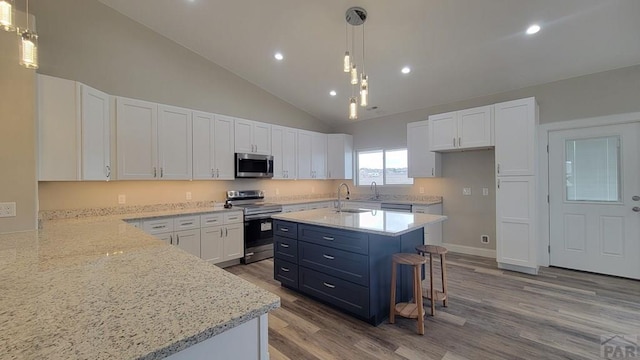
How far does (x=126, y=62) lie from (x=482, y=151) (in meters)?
5.51

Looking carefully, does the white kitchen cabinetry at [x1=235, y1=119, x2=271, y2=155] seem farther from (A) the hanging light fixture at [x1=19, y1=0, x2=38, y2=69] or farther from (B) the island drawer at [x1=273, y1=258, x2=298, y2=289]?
(A) the hanging light fixture at [x1=19, y1=0, x2=38, y2=69]

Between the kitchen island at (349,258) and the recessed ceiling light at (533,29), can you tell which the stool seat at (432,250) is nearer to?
the kitchen island at (349,258)

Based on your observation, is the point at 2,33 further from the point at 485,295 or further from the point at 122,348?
the point at 485,295

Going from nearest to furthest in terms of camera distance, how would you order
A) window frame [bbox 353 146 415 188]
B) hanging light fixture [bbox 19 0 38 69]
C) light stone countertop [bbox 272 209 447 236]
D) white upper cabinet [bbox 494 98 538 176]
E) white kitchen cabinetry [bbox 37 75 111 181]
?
hanging light fixture [bbox 19 0 38 69], light stone countertop [bbox 272 209 447 236], white kitchen cabinetry [bbox 37 75 111 181], white upper cabinet [bbox 494 98 538 176], window frame [bbox 353 146 415 188]

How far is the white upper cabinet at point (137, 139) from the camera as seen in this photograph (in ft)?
11.4

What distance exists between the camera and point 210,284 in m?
1.10

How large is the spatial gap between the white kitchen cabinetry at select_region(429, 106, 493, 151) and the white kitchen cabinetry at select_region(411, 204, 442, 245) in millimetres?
1023

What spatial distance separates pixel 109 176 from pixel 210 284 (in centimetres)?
311

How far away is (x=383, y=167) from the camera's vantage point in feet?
19.5

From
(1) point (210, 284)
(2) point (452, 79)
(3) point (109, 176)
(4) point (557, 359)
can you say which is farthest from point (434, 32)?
(3) point (109, 176)

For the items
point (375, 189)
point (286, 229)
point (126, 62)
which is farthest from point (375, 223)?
point (126, 62)

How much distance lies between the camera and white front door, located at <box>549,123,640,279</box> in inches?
140

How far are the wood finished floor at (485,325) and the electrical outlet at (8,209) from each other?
7.59ft

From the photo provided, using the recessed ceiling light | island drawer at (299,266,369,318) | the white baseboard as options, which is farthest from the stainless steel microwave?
the recessed ceiling light
